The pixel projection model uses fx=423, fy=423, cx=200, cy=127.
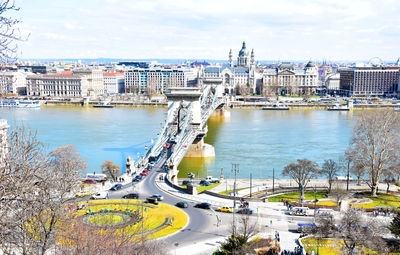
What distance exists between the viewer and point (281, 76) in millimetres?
92250

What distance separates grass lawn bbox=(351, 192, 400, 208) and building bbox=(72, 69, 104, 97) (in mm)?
A: 67447

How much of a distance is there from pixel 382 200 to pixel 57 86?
234ft

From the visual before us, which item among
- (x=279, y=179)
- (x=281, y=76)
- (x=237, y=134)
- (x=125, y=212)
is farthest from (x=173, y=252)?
(x=281, y=76)

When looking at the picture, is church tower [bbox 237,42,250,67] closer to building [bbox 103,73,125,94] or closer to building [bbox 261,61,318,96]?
building [bbox 261,61,318,96]

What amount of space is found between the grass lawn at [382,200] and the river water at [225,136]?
24.4 ft

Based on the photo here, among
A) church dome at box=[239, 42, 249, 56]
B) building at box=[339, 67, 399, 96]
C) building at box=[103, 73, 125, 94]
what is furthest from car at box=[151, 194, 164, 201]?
church dome at box=[239, 42, 249, 56]

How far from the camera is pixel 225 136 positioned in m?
41.8

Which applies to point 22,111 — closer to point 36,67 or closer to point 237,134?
point 237,134

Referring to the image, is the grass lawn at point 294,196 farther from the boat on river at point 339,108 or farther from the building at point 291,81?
the building at point 291,81

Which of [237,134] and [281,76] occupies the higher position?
[281,76]

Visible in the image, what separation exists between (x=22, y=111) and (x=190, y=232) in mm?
54527

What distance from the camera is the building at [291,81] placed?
3501 inches

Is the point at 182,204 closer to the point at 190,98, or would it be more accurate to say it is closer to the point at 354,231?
the point at 354,231

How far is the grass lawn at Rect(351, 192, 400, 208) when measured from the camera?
1853 centimetres
